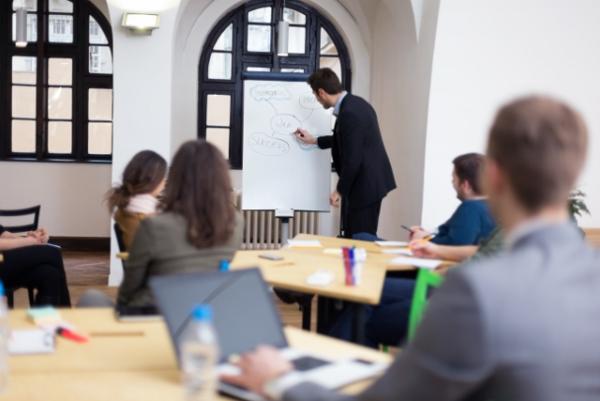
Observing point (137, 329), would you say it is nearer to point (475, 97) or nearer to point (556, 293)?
point (556, 293)

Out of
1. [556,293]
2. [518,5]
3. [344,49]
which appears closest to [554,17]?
[518,5]

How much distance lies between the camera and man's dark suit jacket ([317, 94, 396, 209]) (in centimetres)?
574

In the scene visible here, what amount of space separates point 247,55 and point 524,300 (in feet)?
24.9

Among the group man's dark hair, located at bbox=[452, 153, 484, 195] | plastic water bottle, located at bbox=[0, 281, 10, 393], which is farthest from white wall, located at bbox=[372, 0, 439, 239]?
plastic water bottle, located at bbox=[0, 281, 10, 393]

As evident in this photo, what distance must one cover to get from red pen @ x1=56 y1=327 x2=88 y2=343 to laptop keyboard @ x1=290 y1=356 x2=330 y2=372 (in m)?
0.68

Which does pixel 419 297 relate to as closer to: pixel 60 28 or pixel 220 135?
pixel 220 135

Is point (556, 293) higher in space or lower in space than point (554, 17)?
lower

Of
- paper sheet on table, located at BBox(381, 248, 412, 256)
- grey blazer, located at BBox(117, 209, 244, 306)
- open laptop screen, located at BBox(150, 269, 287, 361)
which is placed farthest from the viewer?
paper sheet on table, located at BBox(381, 248, 412, 256)

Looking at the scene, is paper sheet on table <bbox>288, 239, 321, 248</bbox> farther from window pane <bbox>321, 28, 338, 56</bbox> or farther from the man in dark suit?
window pane <bbox>321, 28, 338, 56</bbox>

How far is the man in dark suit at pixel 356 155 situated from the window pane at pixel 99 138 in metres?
3.61

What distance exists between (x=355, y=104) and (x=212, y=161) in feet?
10.3

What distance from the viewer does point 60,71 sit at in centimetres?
855

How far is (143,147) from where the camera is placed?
21.2ft

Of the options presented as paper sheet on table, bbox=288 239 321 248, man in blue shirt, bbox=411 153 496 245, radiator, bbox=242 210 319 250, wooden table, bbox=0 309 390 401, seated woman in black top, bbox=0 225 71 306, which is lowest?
radiator, bbox=242 210 319 250
